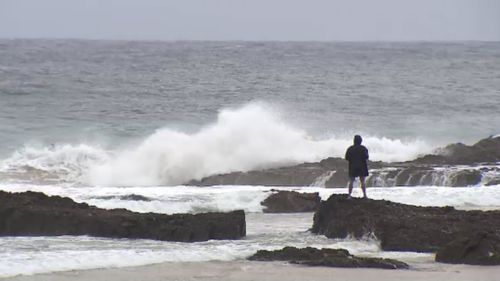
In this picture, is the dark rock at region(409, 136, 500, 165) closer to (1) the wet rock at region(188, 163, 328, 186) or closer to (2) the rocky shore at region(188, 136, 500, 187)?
(2) the rocky shore at region(188, 136, 500, 187)

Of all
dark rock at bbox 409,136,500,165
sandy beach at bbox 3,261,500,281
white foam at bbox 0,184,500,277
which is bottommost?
sandy beach at bbox 3,261,500,281

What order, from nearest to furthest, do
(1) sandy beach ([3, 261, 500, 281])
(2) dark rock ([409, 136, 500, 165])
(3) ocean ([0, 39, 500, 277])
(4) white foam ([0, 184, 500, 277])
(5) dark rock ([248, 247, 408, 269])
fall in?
(1) sandy beach ([3, 261, 500, 281]) < (5) dark rock ([248, 247, 408, 269]) < (4) white foam ([0, 184, 500, 277]) < (3) ocean ([0, 39, 500, 277]) < (2) dark rock ([409, 136, 500, 165])

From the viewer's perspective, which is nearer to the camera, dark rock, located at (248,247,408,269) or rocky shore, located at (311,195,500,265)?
dark rock, located at (248,247,408,269)

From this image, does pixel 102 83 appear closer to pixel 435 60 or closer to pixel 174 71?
pixel 174 71

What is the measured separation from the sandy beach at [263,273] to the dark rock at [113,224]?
164 cm

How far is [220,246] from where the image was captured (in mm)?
13125

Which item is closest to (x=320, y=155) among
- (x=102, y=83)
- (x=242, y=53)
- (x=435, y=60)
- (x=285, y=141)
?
(x=285, y=141)

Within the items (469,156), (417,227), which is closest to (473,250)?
(417,227)

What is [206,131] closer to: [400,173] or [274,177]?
[274,177]

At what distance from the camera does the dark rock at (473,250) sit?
1200 cm

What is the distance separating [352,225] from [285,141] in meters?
12.8

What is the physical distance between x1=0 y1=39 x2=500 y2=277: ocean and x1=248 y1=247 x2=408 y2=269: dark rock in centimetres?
46

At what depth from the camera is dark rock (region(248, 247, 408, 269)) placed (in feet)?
38.8

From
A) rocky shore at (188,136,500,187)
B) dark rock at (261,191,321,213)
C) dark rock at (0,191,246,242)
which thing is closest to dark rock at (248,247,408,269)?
dark rock at (0,191,246,242)
